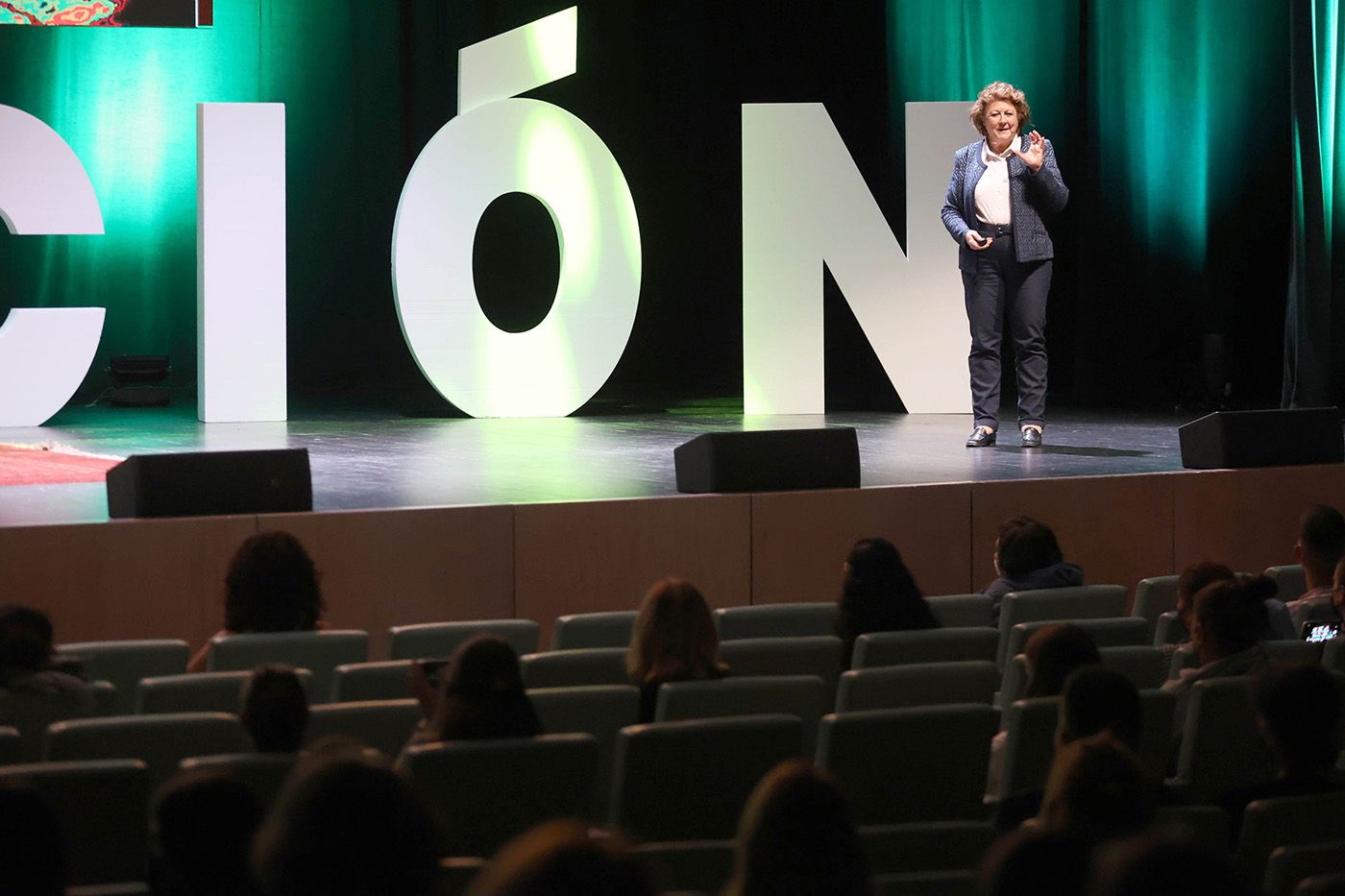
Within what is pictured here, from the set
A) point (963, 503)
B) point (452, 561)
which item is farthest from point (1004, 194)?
point (452, 561)

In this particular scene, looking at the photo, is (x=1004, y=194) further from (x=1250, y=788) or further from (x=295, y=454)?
(x=1250, y=788)

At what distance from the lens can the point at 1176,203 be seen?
994cm

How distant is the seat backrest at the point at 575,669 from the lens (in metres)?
3.53

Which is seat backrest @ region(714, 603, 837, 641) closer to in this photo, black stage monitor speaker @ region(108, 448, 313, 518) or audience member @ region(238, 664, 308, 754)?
black stage monitor speaker @ region(108, 448, 313, 518)

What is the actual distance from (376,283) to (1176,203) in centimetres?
486

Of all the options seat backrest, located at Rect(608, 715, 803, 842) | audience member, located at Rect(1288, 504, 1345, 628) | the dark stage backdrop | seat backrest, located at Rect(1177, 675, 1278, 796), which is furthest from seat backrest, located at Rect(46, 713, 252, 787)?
the dark stage backdrop

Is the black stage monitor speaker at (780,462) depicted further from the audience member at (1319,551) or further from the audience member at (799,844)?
the audience member at (799,844)

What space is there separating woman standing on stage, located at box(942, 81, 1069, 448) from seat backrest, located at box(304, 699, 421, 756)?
14.3 ft

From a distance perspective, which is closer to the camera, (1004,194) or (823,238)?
(1004,194)

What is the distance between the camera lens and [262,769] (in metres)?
2.56

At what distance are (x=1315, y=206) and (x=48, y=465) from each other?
6239 millimetres

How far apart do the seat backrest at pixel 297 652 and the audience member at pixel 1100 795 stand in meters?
1.97

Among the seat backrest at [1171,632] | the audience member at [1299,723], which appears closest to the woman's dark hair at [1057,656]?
the audience member at [1299,723]

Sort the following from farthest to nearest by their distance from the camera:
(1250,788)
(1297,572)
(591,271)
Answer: (591,271) → (1297,572) → (1250,788)
